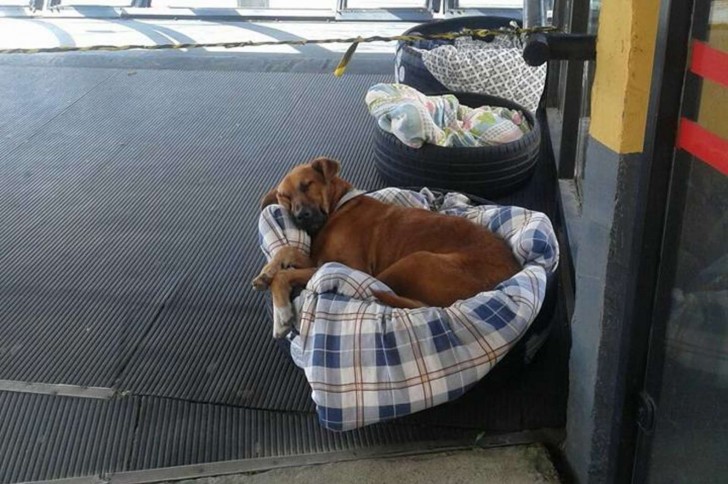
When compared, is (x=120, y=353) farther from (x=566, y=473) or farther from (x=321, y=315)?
(x=566, y=473)

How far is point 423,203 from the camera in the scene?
9.64 ft

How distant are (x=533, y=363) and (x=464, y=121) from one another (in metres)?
1.51

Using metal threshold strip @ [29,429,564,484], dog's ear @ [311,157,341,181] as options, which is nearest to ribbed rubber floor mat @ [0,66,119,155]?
dog's ear @ [311,157,341,181]

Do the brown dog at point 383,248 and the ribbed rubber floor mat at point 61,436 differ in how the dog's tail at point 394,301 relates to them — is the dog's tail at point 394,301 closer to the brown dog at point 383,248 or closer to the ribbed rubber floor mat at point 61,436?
the brown dog at point 383,248

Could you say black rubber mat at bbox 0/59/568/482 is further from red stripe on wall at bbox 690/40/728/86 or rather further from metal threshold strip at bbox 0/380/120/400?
red stripe on wall at bbox 690/40/728/86

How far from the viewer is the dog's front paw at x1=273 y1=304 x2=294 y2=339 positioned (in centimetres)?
235

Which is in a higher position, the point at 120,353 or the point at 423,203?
the point at 423,203

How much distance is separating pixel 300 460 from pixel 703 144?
1235 millimetres

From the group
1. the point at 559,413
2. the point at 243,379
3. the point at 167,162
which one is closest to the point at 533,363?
the point at 559,413

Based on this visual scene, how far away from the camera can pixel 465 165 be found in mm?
3271

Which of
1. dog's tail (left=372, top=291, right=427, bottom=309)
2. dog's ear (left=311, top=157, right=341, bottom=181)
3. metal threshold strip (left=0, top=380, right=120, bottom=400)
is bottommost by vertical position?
metal threshold strip (left=0, top=380, right=120, bottom=400)

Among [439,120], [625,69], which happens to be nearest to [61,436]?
[625,69]

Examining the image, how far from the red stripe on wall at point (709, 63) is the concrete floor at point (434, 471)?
106cm

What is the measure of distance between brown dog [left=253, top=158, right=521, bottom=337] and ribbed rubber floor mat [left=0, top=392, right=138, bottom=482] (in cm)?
50
